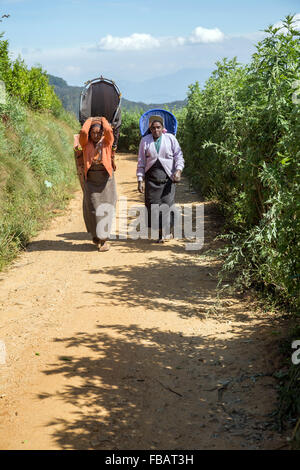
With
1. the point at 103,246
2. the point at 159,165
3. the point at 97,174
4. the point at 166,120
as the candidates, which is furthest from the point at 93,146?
the point at 166,120

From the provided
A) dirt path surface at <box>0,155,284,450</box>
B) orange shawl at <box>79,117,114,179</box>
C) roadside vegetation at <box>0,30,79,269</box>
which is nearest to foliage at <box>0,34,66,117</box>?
roadside vegetation at <box>0,30,79,269</box>

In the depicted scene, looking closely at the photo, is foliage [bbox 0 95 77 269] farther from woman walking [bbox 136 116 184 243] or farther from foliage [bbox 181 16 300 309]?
foliage [bbox 181 16 300 309]

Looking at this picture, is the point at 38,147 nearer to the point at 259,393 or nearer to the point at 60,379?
the point at 60,379

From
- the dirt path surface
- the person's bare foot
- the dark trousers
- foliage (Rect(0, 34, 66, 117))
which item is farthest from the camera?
foliage (Rect(0, 34, 66, 117))

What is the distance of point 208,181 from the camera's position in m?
10.7

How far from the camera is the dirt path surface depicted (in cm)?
346

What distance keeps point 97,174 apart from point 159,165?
1047mm

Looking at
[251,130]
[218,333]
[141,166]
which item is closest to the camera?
[218,333]

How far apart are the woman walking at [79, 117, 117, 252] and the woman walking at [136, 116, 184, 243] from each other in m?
0.56

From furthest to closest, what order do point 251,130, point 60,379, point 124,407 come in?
point 251,130 → point 60,379 → point 124,407

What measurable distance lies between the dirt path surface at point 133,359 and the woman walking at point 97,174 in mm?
916

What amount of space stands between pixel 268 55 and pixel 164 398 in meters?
3.78

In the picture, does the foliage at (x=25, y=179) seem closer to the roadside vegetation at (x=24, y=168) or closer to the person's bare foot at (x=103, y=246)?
the roadside vegetation at (x=24, y=168)

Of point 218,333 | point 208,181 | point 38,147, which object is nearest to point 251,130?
point 218,333
